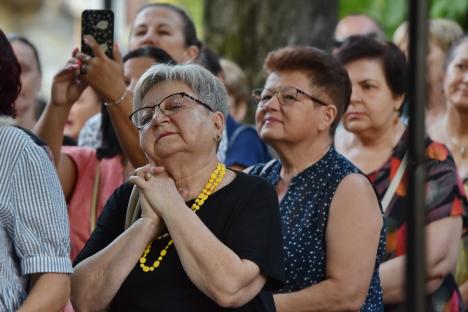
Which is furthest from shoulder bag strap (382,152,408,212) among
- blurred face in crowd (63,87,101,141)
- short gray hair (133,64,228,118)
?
blurred face in crowd (63,87,101,141)

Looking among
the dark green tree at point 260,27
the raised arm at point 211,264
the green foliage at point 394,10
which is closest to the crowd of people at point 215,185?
the raised arm at point 211,264

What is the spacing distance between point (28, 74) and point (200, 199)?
8.89ft

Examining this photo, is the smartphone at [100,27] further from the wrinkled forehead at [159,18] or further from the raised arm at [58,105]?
the wrinkled forehead at [159,18]

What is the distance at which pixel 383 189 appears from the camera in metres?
6.22

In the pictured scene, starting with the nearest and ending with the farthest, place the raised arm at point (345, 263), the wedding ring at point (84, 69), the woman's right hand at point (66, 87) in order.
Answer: the raised arm at point (345, 263) < the wedding ring at point (84, 69) < the woman's right hand at point (66, 87)

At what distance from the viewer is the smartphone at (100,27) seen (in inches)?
224

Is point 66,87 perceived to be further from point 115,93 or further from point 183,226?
point 183,226

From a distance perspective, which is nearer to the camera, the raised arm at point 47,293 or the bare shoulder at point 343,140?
the raised arm at point 47,293

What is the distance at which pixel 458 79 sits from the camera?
7203mm

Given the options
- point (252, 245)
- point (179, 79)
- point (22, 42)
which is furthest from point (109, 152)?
point (252, 245)

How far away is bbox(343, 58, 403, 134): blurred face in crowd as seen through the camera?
6535 millimetres

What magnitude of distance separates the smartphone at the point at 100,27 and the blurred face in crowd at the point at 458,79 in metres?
2.35

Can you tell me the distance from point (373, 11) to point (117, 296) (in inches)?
357

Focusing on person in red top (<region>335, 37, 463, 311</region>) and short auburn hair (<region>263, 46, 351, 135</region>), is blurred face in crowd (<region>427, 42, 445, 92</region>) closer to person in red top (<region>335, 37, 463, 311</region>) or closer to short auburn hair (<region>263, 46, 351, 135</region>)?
person in red top (<region>335, 37, 463, 311</region>)
